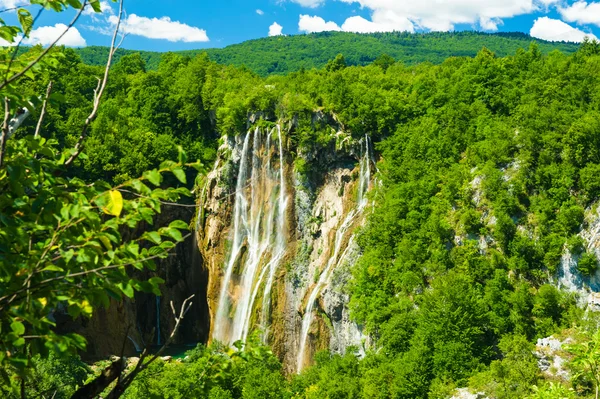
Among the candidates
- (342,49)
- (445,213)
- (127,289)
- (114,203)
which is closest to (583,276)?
(445,213)

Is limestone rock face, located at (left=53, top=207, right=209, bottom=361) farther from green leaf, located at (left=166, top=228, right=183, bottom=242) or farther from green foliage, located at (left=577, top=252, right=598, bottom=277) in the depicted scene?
green leaf, located at (left=166, top=228, right=183, bottom=242)

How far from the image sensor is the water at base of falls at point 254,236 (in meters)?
29.1

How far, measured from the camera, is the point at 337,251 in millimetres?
27312

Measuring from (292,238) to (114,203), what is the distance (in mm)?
26676

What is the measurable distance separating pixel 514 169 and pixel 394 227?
229 inches

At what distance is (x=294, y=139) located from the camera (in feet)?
102

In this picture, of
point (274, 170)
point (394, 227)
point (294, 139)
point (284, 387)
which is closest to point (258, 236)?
point (274, 170)

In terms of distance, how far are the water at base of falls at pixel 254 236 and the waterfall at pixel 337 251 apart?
2754 mm

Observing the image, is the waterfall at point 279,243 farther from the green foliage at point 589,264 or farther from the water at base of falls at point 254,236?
the green foliage at point 589,264

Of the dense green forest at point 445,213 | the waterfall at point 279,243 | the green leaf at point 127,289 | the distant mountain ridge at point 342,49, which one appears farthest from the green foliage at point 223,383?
the distant mountain ridge at point 342,49

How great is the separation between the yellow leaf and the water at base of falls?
25257mm

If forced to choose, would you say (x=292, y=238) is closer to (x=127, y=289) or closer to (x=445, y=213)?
(x=445, y=213)

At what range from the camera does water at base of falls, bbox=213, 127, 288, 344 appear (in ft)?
95.6

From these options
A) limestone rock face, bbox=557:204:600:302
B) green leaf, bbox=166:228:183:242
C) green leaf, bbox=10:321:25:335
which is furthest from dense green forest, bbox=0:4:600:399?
green leaf, bbox=10:321:25:335
